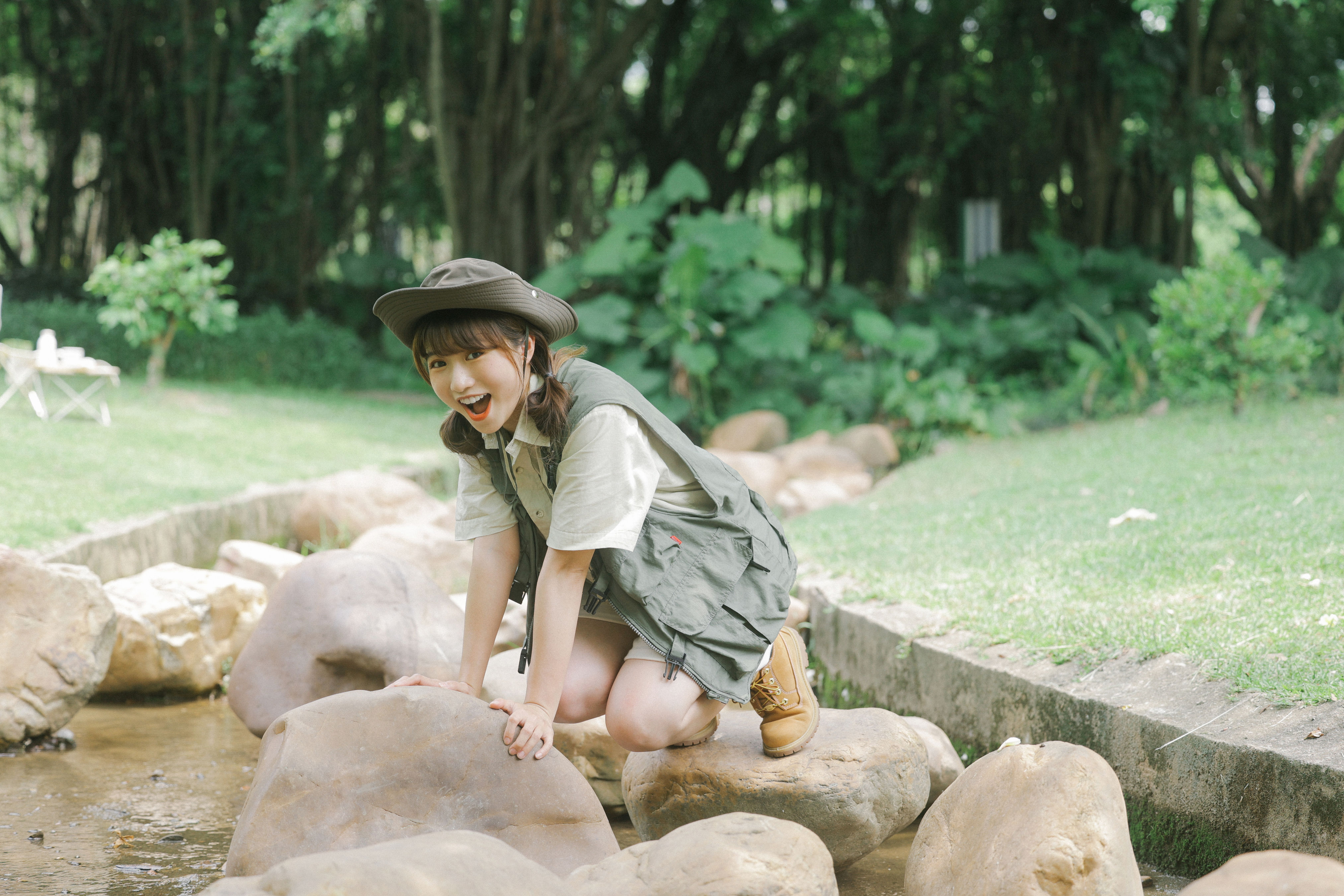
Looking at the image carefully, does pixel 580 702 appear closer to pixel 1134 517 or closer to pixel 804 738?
pixel 804 738

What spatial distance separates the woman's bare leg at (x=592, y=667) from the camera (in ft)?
8.78

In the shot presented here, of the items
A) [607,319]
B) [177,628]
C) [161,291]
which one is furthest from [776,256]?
[177,628]

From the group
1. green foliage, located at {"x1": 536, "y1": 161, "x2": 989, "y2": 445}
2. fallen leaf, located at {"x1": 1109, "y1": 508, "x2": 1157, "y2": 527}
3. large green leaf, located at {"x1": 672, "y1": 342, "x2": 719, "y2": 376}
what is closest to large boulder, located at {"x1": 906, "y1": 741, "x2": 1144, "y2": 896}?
fallen leaf, located at {"x1": 1109, "y1": 508, "x2": 1157, "y2": 527}

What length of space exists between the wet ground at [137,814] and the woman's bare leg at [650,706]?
0.57 meters

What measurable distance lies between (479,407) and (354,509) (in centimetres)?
349

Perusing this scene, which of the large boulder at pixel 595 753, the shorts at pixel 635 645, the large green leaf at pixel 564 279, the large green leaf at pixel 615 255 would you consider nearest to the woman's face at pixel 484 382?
the shorts at pixel 635 645

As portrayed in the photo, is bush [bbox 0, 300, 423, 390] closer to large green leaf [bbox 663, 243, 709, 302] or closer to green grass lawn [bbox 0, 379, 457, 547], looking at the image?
green grass lawn [bbox 0, 379, 457, 547]

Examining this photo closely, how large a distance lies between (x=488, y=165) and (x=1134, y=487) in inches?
335

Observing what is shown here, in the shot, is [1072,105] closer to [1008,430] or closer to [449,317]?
[1008,430]

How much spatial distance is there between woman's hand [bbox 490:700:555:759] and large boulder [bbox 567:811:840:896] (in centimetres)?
30

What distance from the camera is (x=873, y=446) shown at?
28.0 feet

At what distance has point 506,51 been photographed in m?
12.1

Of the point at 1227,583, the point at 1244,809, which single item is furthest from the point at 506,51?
the point at 1244,809

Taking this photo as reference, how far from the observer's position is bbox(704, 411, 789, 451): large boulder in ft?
30.3
